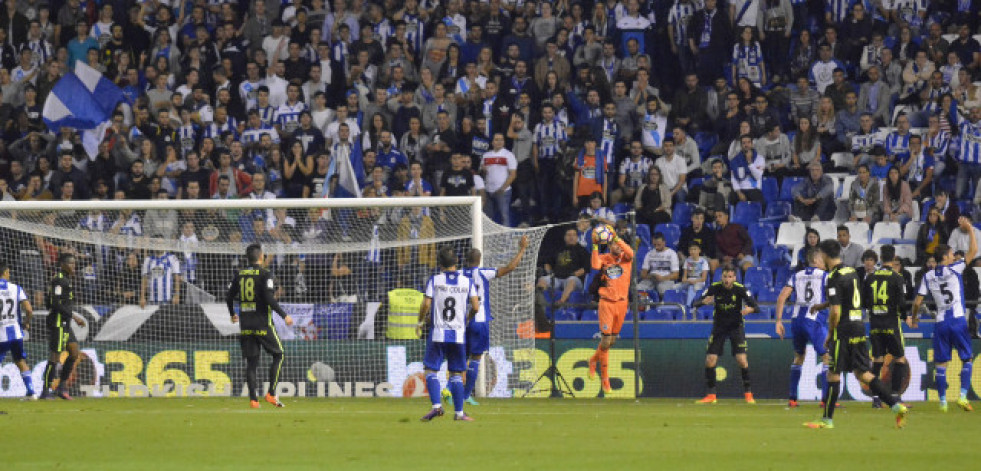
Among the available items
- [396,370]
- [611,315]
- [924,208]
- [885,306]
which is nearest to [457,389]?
[611,315]

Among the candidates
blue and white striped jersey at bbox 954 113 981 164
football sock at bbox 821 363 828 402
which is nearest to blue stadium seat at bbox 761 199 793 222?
blue and white striped jersey at bbox 954 113 981 164

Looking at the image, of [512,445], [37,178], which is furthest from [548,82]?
[512,445]

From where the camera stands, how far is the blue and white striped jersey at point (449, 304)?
16.3m

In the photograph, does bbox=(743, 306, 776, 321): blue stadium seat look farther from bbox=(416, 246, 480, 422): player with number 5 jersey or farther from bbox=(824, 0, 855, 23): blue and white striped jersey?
bbox=(416, 246, 480, 422): player with number 5 jersey

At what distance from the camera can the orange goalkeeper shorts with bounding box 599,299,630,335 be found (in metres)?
22.1

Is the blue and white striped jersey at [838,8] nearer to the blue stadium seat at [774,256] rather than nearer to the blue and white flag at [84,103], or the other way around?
the blue stadium seat at [774,256]

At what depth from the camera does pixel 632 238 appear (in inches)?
886

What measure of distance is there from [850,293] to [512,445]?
4.53 meters

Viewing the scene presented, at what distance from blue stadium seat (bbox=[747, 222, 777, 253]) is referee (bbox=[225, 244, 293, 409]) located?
31.3 ft

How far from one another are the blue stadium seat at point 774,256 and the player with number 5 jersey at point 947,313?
17.1 feet

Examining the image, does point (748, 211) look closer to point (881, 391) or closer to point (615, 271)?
Result: point (615, 271)

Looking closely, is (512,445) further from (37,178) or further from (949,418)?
(37,178)

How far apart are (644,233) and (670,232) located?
0.46m

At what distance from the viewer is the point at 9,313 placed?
20.7m
